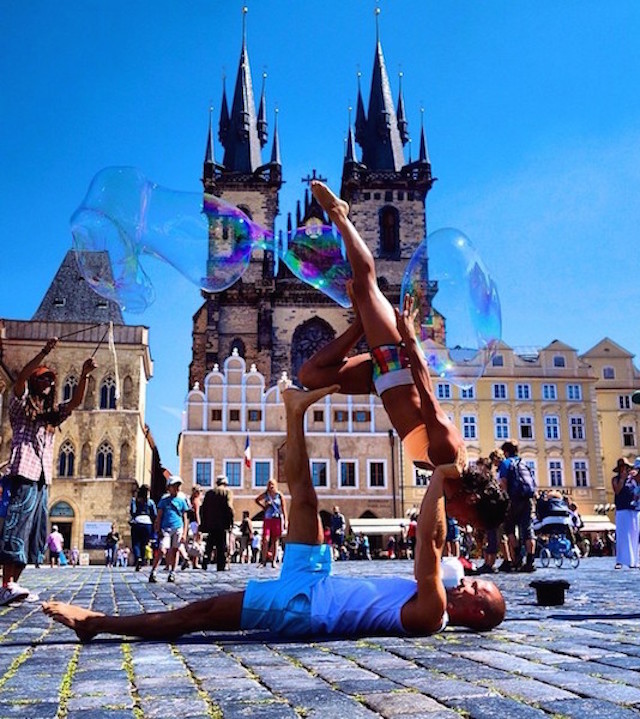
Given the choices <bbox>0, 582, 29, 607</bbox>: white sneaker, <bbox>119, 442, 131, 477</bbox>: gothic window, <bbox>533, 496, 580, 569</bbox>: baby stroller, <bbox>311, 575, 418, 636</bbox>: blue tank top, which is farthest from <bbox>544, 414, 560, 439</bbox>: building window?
<bbox>311, 575, 418, 636</bbox>: blue tank top

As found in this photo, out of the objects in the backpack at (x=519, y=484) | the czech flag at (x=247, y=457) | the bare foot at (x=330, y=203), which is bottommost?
the backpack at (x=519, y=484)

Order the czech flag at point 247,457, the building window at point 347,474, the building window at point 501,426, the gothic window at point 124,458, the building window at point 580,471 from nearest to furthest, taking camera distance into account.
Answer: the gothic window at point 124,458 → the czech flag at point 247,457 → the building window at point 347,474 → the building window at point 580,471 → the building window at point 501,426

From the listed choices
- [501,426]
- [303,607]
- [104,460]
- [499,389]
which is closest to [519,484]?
[303,607]

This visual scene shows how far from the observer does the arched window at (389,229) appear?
57.2m

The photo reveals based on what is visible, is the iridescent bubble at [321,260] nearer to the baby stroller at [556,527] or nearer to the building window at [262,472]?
the baby stroller at [556,527]

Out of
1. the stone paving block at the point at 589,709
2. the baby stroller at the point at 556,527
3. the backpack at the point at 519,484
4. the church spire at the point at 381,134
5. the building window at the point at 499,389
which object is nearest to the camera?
the stone paving block at the point at 589,709

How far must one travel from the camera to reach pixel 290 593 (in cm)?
411

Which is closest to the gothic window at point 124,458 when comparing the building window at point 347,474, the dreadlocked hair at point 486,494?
the building window at point 347,474

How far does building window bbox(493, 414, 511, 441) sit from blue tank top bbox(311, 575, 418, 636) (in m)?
45.6

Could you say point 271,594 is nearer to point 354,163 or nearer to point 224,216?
point 224,216

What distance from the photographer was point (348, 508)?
4384 centimetres

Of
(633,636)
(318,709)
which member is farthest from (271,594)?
(633,636)

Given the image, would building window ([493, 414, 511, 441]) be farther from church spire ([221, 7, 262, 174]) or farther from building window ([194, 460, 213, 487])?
church spire ([221, 7, 262, 174])

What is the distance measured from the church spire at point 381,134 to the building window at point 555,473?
23065mm
